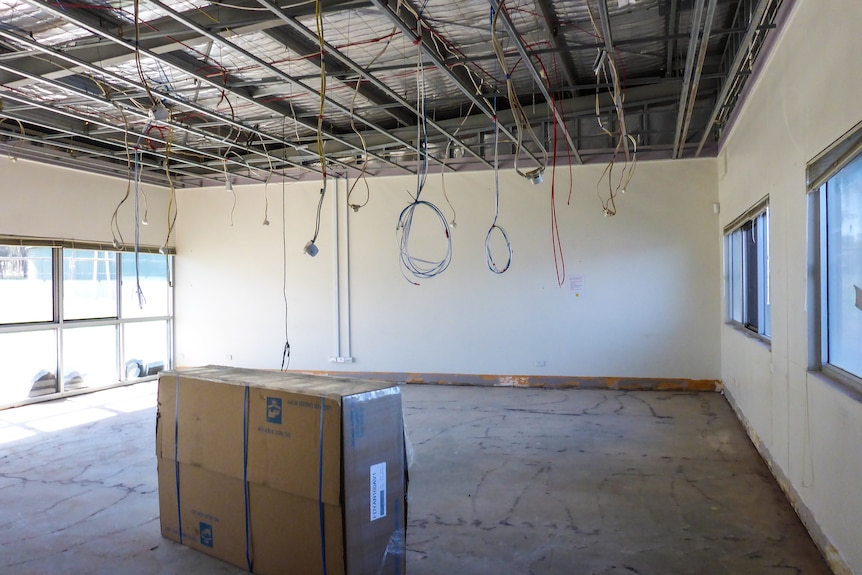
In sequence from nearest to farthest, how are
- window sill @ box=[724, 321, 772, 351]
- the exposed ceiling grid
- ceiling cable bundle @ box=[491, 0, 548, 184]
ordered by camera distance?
ceiling cable bundle @ box=[491, 0, 548, 184] → the exposed ceiling grid → window sill @ box=[724, 321, 772, 351]

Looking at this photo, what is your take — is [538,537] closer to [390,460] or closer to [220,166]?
[390,460]

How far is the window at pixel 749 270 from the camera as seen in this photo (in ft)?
→ 14.9

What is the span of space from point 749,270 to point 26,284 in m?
7.98

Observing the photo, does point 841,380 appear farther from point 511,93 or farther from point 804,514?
point 511,93

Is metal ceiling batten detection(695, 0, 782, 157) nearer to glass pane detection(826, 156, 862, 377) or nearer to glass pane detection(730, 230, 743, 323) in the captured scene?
glass pane detection(826, 156, 862, 377)

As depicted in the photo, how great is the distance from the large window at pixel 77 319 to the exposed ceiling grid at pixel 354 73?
4.16 feet

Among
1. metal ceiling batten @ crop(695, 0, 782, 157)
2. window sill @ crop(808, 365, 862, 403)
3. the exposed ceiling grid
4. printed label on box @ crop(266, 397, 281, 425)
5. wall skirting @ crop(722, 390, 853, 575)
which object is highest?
the exposed ceiling grid

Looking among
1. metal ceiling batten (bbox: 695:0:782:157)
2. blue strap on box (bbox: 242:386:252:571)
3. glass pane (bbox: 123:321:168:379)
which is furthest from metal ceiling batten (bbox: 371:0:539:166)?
glass pane (bbox: 123:321:168:379)

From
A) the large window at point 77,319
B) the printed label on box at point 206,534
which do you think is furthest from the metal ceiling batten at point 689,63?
the large window at point 77,319

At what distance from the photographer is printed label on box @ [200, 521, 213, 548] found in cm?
281

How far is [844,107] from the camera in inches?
94.7

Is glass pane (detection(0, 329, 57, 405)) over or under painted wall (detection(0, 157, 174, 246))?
under

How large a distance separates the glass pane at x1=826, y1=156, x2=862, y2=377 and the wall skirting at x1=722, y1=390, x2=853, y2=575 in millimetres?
842

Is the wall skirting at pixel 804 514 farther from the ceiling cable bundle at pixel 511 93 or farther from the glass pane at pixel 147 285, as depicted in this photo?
the glass pane at pixel 147 285
